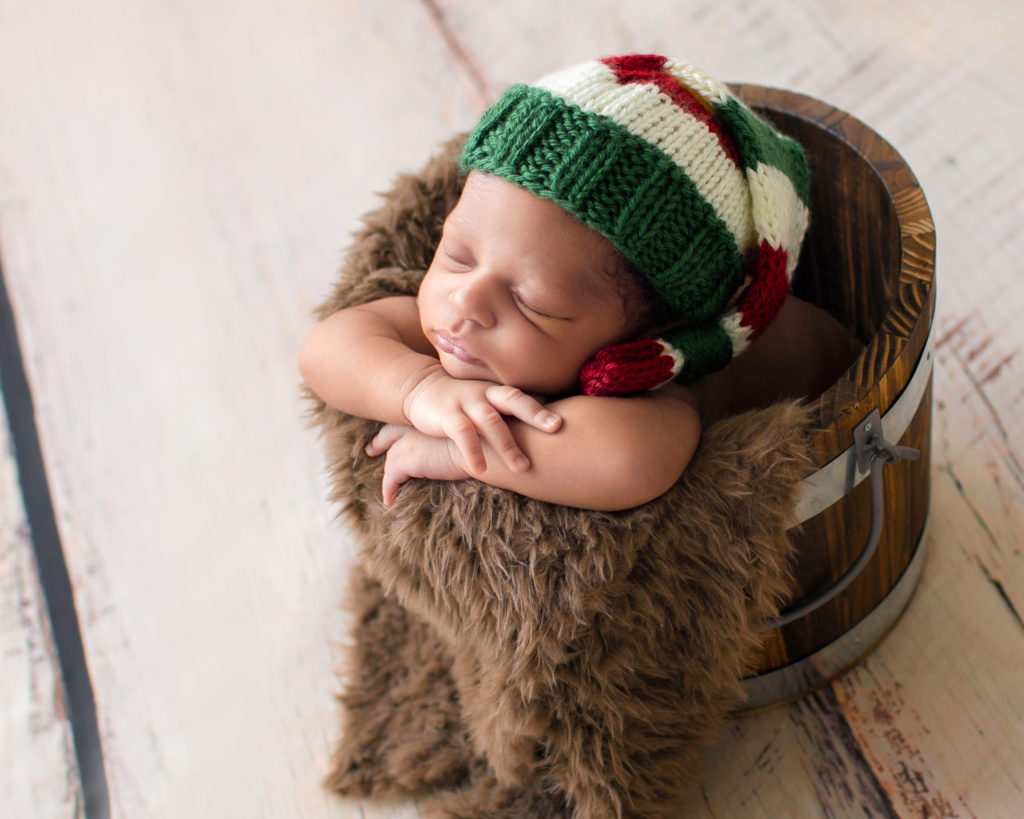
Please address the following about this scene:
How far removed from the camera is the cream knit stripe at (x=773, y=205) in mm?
793

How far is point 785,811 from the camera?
3.03 ft

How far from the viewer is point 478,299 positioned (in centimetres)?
76

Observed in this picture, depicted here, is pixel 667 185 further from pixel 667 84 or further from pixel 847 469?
pixel 847 469

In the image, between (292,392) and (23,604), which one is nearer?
(23,604)

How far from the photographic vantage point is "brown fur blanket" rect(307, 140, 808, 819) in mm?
726

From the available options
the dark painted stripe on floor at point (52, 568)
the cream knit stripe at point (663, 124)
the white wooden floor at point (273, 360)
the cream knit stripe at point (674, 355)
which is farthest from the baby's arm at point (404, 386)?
the dark painted stripe on floor at point (52, 568)

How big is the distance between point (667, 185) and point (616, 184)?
0.04 m

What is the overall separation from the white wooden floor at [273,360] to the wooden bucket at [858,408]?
0.28 feet

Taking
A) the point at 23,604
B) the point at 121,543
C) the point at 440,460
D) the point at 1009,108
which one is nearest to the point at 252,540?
the point at 121,543

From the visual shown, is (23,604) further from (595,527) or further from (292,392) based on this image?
(595,527)

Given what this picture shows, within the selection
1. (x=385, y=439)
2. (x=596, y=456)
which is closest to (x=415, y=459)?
(x=385, y=439)

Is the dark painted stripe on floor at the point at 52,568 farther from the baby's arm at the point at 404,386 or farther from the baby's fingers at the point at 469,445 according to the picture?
the baby's fingers at the point at 469,445

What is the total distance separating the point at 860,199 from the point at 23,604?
1.06 m

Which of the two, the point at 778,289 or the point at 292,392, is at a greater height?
the point at 778,289
